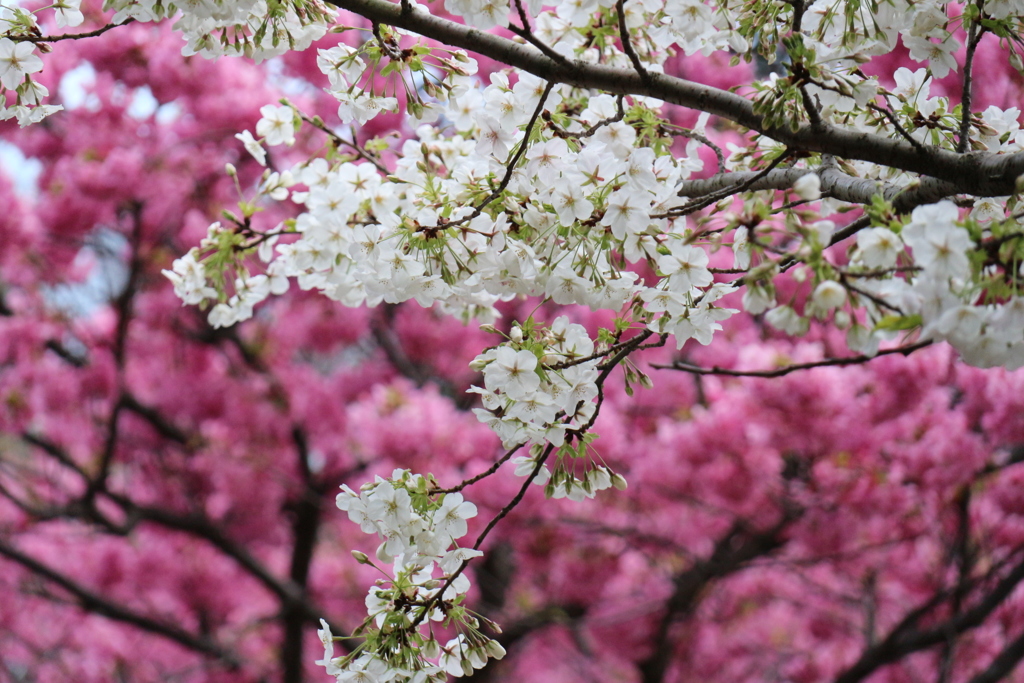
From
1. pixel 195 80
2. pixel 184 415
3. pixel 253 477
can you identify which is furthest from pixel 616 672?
pixel 195 80

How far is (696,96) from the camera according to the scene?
143cm

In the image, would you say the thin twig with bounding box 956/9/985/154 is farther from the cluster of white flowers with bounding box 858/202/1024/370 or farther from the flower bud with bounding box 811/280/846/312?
the flower bud with bounding box 811/280/846/312

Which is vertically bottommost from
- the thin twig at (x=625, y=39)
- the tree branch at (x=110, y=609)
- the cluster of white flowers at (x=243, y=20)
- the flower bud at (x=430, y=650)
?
the flower bud at (x=430, y=650)

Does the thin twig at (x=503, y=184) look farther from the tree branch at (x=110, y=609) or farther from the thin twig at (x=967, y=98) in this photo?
the tree branch at (x=110, y=609)

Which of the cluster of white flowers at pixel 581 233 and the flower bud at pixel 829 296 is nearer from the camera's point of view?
the flower bud at pixel 829 296

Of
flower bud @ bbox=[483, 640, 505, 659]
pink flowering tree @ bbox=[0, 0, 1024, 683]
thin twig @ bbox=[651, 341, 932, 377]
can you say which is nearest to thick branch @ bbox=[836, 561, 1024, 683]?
pink flowering tree @ bbox=[0, 0, 1024, 683]

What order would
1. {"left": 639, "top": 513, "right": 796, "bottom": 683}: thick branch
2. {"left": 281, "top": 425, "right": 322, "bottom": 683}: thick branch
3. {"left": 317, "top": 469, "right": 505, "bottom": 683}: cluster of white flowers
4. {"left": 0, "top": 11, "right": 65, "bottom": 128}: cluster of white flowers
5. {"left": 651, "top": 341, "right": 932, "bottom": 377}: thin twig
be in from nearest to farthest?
{"left": 651, "top": 341, "right": 932, "bottom": 377}: thin twig < {"left": 317, "top": 469, "right": 505, "bottom": 683}: cluster of white flowers < {"left": 0, "top": 11, "right": 65, "bottom": 128}: cluster of white flowers < {"left": 639, "top": 513, "right": 796, "bottom": 683}: thick branch < {"left": 281, "top": 425, "right": 322, "bottom": 683}: thick branch

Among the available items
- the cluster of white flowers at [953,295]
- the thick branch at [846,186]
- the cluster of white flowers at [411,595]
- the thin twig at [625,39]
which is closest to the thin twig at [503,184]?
the thin twig at [625,39]

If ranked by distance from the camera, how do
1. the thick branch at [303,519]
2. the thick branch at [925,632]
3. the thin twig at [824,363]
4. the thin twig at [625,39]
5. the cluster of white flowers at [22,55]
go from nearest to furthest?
the thin twig at [824,363], the thin twig at [625,39], the cluster of white flowers at [22,55], the thick branch at [925,632], the thick branch at [303,519]

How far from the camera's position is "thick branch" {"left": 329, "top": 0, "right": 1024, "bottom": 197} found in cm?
128

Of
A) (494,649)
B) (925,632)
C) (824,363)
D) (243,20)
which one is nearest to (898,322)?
(824,363)

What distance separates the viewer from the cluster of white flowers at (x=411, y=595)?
1.39 m

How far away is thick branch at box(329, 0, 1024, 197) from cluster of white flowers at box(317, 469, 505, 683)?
2.55 feet

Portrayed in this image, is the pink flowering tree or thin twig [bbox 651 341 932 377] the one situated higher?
the pink flowering tree
